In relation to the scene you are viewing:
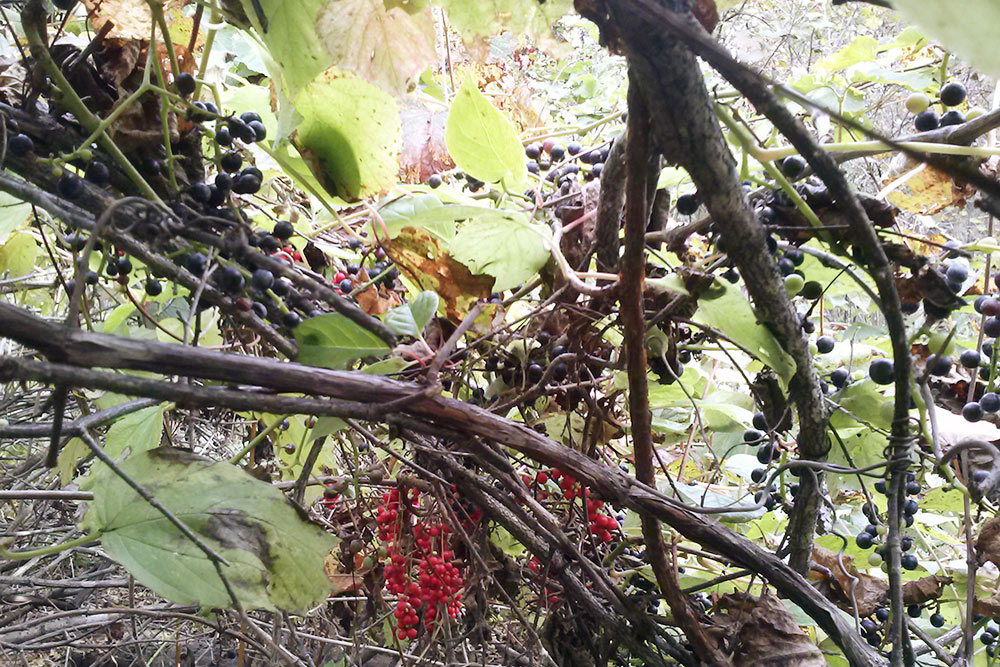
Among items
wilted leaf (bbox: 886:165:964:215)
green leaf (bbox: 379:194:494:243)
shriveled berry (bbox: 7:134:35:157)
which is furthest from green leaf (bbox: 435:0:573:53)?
wilted leaf (bbox: 886:165:964:215)

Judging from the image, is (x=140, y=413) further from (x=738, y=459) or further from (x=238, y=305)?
(x=738, y=459)

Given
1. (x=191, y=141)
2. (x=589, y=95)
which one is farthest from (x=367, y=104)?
(x=589, y=95)

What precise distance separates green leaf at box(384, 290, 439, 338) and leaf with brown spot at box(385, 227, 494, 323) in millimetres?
116

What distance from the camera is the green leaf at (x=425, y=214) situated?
61 cm

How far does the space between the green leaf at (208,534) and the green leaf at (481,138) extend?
384 millimetres

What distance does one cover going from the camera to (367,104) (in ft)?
2.15

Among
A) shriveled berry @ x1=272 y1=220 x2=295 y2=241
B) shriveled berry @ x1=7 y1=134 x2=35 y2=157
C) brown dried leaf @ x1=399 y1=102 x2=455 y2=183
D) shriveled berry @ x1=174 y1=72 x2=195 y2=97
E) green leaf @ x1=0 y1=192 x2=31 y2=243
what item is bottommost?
green leaf @ x1=0 y1=192 x2=31 y2=243

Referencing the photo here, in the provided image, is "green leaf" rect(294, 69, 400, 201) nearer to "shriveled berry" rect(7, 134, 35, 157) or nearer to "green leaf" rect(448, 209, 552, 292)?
"green leaf" rect(448, 209, 552, 292)

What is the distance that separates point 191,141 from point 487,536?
564mm

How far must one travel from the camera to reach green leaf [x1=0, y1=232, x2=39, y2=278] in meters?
1.08

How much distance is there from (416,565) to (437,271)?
0.47 meters

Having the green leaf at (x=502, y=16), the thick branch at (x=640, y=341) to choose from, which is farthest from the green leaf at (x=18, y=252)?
the thick branch at (x=640, y=341)

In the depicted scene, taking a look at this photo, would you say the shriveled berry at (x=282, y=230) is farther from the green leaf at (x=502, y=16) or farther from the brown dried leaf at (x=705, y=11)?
the brown dried leaf at (x=705, y=11)

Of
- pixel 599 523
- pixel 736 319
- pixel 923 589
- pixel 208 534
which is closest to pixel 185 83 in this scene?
pixel 208 534
